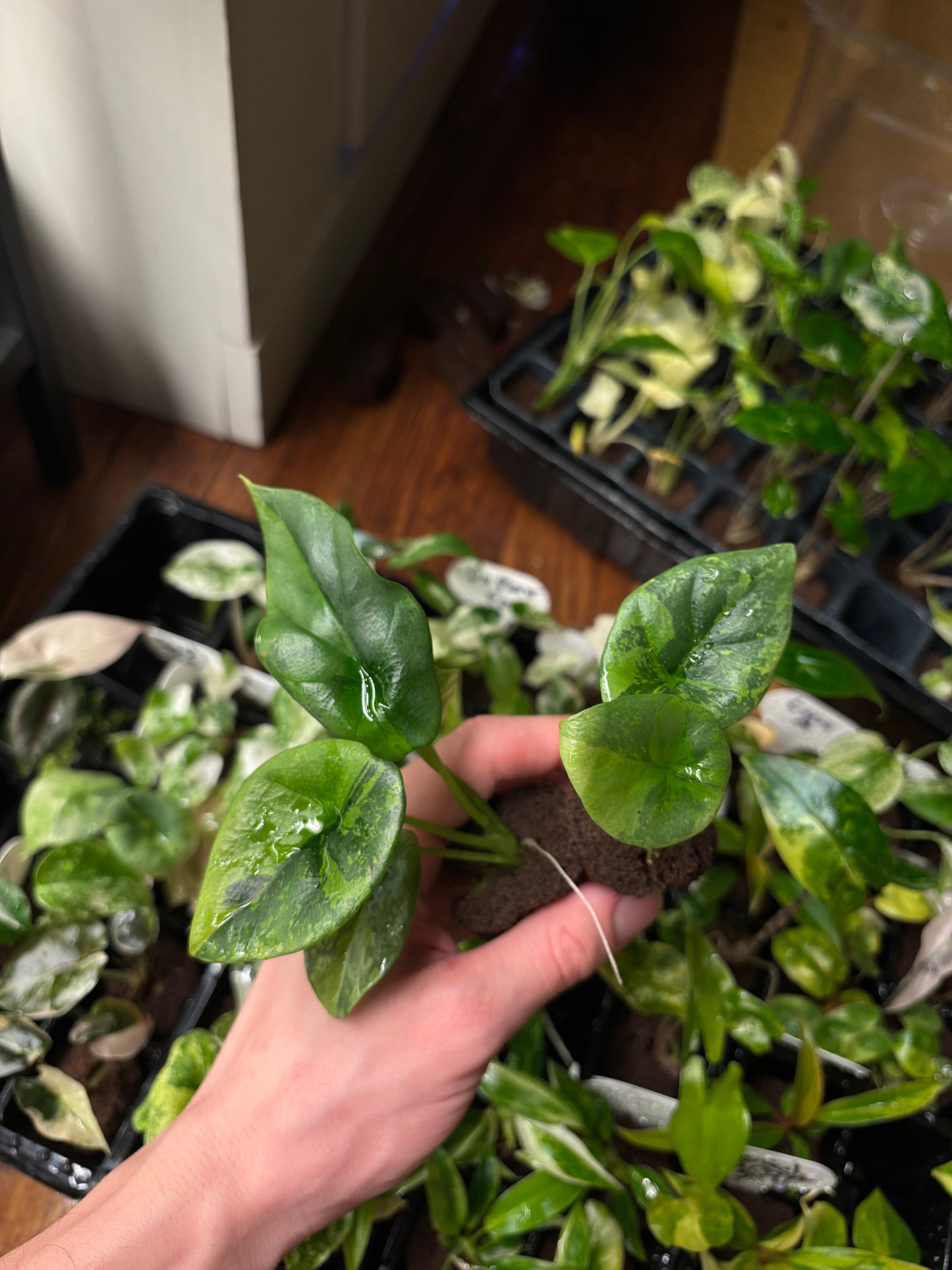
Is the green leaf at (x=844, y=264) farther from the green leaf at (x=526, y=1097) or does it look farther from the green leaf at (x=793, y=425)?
the green leaf at (x=526, y=1097)

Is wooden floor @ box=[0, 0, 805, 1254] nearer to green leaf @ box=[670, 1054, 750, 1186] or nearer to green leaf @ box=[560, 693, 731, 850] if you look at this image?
green leaf @ box=[670, 1054, 750, 1186]

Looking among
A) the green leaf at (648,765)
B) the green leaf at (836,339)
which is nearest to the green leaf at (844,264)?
the green leaf at (836,339)

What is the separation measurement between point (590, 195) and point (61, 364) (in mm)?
690

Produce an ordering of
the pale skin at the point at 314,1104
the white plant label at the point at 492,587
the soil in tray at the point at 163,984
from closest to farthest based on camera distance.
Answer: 1. the pale skin at the point at 314,1104
2. the soil in tray at the point at 163,984
3. the white plant label at the point at 492,587

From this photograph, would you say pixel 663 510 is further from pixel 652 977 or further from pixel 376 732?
pixel 376 732

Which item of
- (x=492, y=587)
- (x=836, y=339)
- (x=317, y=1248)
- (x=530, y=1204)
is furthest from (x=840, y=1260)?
(x=836, y=339)

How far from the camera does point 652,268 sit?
1.04 m

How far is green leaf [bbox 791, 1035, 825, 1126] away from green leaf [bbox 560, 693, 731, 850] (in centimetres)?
32

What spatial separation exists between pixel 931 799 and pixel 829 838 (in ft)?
0.40

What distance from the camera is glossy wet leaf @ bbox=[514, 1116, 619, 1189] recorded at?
1.78 ft

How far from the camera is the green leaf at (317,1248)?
535 mm

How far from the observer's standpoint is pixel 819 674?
0.53m

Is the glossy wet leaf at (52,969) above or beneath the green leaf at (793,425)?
beneath

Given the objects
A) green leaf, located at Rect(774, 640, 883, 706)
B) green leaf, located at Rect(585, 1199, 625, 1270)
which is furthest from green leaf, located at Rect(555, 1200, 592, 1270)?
green leaf, located at Rect(774, 640, 883, 706)
